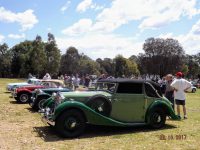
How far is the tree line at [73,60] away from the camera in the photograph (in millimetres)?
A: 71062

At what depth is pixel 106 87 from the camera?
36.4ft

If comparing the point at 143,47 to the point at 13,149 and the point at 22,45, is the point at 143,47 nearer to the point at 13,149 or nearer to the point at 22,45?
the point at 22,45

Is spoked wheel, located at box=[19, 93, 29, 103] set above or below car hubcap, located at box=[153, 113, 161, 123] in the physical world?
above

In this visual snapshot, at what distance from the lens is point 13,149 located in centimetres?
845

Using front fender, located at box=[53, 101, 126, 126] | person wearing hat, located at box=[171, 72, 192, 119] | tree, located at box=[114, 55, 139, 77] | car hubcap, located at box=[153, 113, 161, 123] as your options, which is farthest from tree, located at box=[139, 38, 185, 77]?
front fender, located at box=[53, 101, 126, 126]

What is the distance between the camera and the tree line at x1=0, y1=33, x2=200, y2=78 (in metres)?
71.1

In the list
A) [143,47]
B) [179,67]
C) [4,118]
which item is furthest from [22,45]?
[4,118]

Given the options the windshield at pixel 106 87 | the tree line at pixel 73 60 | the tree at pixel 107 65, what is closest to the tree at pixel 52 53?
the tree line at pixel 73 60

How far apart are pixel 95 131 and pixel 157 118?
2.10 meters

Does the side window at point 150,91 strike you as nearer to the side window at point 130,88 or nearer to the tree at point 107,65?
the side window at point 130,88

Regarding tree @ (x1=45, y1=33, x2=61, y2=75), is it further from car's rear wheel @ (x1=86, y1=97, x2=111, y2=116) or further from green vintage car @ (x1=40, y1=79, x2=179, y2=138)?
car's rear wheel @ (x1=86, y1=97, x2=111, y2=116)

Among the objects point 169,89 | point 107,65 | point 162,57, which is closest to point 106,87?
point 169,89

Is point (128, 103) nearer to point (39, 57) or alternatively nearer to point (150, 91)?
point (150, 91)

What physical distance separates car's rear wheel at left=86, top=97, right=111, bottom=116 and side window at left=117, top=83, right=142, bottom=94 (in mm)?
609
